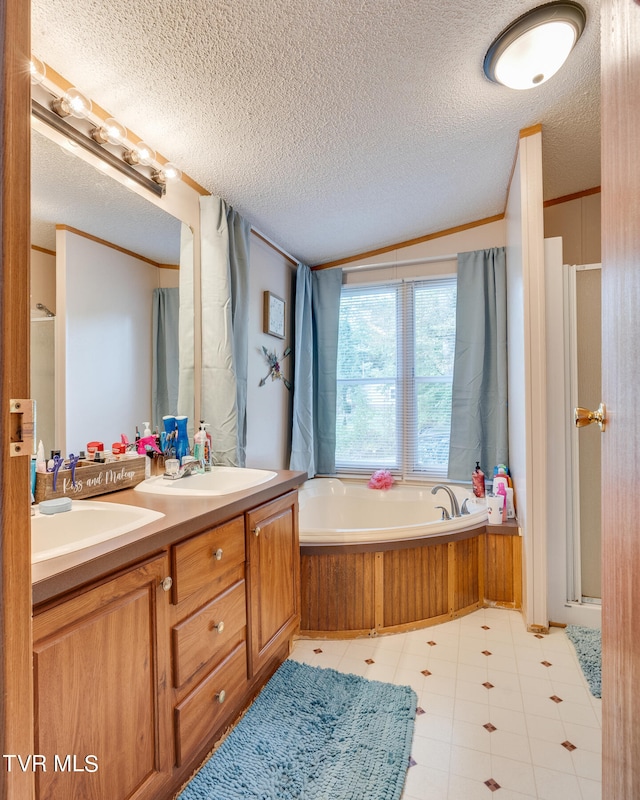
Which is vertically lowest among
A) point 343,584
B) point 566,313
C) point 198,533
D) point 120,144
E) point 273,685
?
point 273,685

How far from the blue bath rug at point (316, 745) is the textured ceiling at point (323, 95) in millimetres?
2302

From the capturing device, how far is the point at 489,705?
166cm

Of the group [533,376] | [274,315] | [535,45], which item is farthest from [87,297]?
[533,376]

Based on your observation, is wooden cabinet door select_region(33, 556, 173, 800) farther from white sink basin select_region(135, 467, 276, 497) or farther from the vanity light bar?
the vanity light bar

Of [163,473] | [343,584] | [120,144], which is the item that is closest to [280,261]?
[120,144]

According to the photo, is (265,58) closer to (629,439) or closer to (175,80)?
(175,80)

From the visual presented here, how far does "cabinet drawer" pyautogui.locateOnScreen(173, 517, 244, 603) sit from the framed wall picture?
1.73 metres

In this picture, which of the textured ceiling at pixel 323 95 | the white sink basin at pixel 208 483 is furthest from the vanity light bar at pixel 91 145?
the white sink basin at pixel 208 483

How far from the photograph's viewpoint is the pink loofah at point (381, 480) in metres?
3.29

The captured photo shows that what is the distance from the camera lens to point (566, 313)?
7.58ft

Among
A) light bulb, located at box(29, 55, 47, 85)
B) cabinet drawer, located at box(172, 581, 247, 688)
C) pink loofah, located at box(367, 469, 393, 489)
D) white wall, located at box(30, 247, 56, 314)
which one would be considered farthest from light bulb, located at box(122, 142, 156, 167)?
pink loofah, located at box(367, 469, 393, 489)

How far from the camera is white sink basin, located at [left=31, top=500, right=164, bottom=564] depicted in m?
1.16

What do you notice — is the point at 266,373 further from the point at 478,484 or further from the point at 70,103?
the point at 70,103

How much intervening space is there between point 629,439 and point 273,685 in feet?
5.53
